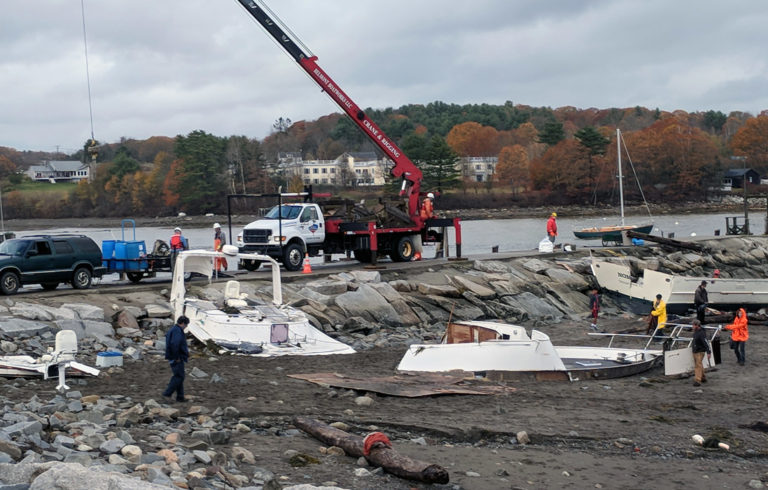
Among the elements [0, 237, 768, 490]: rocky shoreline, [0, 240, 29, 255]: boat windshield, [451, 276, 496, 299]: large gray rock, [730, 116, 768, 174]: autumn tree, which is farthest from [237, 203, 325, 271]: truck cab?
[730, 116, 768, 174]: autumn tree

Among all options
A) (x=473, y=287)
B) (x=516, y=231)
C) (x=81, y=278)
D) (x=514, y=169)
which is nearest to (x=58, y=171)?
(x=514, y=169)

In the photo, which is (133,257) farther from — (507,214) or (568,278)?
(507,214)

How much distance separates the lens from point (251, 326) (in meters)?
19.7

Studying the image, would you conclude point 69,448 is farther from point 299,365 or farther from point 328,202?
point 328,202

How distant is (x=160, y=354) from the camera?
1873 centimetres

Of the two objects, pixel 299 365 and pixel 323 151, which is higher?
pixel 323 151

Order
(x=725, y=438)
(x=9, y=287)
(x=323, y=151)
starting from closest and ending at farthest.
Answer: (x=725, y=438) → (x=9, y=287) → (x=323, y=151)

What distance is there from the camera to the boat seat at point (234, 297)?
20.7 m

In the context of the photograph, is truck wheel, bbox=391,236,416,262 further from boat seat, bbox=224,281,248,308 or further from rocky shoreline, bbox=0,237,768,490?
boat seat, bbox=224,281,248,308

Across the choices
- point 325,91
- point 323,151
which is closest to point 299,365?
point 325,91

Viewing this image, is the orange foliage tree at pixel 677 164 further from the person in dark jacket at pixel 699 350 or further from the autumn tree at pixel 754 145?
the person in dark jacket at pixel 699 350

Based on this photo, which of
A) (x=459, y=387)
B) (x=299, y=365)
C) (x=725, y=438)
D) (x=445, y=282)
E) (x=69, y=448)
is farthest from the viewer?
(x=445, y=282)

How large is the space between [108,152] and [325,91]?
137265mm

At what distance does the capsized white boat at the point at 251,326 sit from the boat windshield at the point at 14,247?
435 cm
